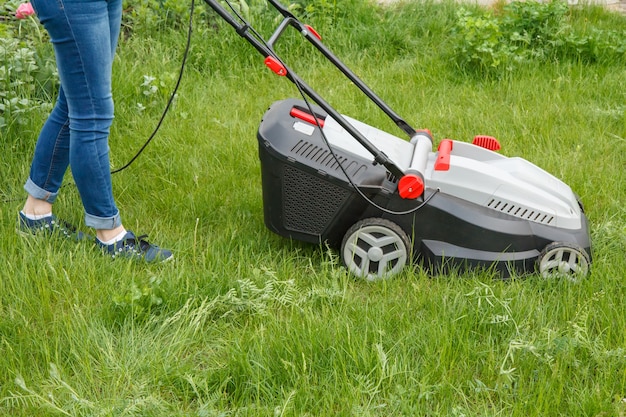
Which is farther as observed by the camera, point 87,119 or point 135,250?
point 135,250

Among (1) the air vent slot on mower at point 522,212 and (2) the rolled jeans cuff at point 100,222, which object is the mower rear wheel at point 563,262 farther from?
(2) the rolled jeans cuff at point 100,222

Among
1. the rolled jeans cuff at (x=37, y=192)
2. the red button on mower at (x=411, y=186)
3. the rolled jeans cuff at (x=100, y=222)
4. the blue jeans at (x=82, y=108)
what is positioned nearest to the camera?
the blue jeans at (x=82, y=108)

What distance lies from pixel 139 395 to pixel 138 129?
178cm

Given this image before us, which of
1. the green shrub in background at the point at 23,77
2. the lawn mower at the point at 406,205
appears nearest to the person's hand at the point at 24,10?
the green shrub in background at the point at 23,77

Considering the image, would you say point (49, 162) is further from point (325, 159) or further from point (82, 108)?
point (325, 159)

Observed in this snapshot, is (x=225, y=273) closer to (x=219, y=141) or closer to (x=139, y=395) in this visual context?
(x=139, y=395)

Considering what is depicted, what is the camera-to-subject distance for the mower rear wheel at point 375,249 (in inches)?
99.5

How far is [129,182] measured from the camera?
321 cm

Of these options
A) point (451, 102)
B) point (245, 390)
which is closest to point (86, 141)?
point (245, 390)

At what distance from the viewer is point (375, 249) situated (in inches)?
100

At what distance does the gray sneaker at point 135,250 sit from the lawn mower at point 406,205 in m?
0.40

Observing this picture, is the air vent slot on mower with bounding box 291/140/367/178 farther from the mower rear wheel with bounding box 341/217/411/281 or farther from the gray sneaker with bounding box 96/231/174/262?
the gray sneaker with bounding box 96/231/174/262

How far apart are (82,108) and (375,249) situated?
1.00m

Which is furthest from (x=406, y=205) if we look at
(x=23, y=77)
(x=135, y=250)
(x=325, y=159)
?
(x=23, y=77)
